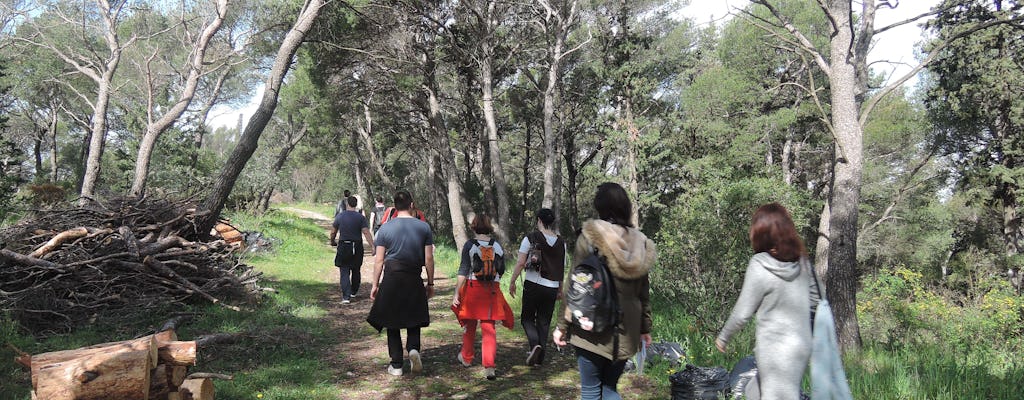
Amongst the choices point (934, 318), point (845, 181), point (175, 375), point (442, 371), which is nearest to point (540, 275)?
point (442, 371)

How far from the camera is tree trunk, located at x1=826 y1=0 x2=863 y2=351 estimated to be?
692 centimetres

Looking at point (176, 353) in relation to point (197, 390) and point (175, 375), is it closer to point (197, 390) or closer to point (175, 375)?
point (175, 375)

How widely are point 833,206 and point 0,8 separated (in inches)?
822

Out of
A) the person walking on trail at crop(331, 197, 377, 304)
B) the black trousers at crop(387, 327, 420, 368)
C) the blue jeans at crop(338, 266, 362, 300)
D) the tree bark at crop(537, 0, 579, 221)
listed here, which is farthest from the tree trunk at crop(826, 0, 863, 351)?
the tree bark at crop(537, 0, 579, 221)

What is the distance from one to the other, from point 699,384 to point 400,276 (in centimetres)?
258

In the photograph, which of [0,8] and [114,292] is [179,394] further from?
[0,8]

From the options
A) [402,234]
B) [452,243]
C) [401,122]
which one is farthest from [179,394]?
[401,122]

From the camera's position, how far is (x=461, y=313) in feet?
16.6

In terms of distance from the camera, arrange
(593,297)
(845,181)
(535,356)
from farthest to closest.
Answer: (845,181) → (535,356) → (593,297)

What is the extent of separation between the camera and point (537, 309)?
5.44 m

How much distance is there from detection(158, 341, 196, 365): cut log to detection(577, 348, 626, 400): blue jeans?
2567 mm

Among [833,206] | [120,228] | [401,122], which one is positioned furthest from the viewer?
[401,122]

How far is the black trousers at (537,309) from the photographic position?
211 inches

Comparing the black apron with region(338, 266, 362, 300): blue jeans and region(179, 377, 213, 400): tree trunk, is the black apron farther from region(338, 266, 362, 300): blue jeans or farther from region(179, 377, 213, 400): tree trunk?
region(338, 266, 362, 300): blue jeans
